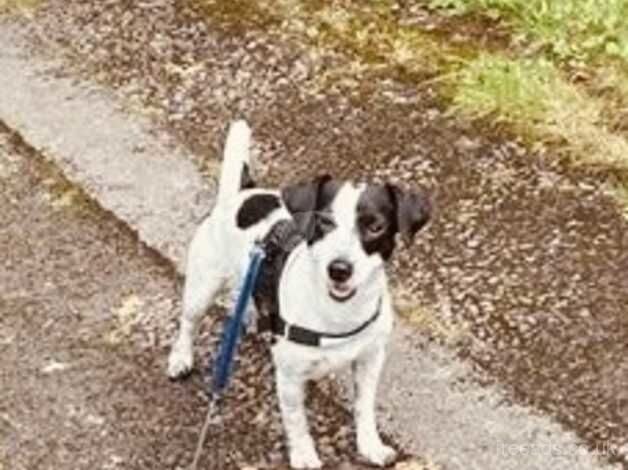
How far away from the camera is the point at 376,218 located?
429 centimetres

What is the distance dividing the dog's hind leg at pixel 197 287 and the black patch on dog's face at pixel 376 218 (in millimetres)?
775

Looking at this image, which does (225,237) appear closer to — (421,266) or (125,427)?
(125,427)

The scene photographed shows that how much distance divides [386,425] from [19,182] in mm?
2353

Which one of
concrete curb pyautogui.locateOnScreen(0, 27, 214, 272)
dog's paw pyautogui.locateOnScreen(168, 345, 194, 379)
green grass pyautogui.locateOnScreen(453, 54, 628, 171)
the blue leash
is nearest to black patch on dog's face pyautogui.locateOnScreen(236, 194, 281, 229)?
the blue leash

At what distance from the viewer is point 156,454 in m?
5.05

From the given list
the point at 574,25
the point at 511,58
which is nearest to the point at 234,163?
the point at 511,58

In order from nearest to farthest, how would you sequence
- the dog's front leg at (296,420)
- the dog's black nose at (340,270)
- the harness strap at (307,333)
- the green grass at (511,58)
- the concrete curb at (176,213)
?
the dog's black nose at (340,270) → the harness strap at (307,333) → the dog's front leg at (296,420) → the concrete curb at (176,213) → the green grass at (511,58)

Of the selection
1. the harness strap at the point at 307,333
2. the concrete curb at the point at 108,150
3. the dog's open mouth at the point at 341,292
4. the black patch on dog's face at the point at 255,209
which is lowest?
the concrete curb at the point at 108,150

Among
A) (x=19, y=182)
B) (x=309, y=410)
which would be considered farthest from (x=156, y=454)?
(x=19, y=182)

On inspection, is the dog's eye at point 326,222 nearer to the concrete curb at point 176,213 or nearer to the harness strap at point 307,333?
the harness strap at point 307,333

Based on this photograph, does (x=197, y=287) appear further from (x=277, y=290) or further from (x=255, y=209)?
(x=277, y=290)

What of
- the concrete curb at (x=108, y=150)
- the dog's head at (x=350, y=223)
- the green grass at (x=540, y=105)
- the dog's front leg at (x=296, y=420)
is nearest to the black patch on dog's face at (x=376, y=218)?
the dog's head at (x=350, y=223)

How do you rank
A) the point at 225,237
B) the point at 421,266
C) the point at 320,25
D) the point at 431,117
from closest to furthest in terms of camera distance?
the point at 225,237
the point at 421,266
the point at 431,117
the point at 320,25

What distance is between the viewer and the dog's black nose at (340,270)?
14.0 ft
